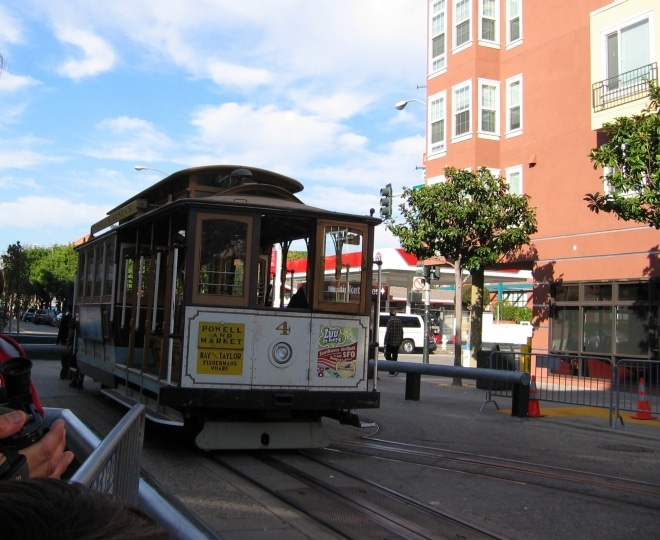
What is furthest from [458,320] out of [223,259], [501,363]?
[223,259]

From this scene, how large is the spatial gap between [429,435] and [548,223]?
11.9 meters

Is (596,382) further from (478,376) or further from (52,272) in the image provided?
(52,272)

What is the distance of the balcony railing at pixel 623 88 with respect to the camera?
54.0 feet

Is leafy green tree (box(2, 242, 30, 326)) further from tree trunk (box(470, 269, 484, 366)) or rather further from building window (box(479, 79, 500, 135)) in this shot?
building window (box(479, 79, 500, 135))

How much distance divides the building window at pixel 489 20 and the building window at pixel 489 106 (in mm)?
1494

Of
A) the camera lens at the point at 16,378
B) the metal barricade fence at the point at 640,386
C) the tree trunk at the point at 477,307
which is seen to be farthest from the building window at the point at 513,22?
the camera lens at the point at 16,378

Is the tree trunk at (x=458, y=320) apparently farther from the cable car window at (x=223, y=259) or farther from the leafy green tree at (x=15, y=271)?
the leafy green tree at (x=15, y=271)

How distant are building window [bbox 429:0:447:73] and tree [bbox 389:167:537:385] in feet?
24.5

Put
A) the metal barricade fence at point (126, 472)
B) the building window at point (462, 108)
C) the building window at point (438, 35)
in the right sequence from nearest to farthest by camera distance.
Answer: the metal barricade fence at point (126, 472)
the building window at point (462, 108)
the building window at point (438, 35)

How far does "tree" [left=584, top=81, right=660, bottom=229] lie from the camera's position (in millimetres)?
12031

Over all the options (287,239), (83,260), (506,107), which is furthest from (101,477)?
(506,107)

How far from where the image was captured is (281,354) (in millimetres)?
7980

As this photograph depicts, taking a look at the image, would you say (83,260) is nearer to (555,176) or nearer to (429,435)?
(429,435)

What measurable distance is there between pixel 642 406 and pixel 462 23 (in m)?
15.6
